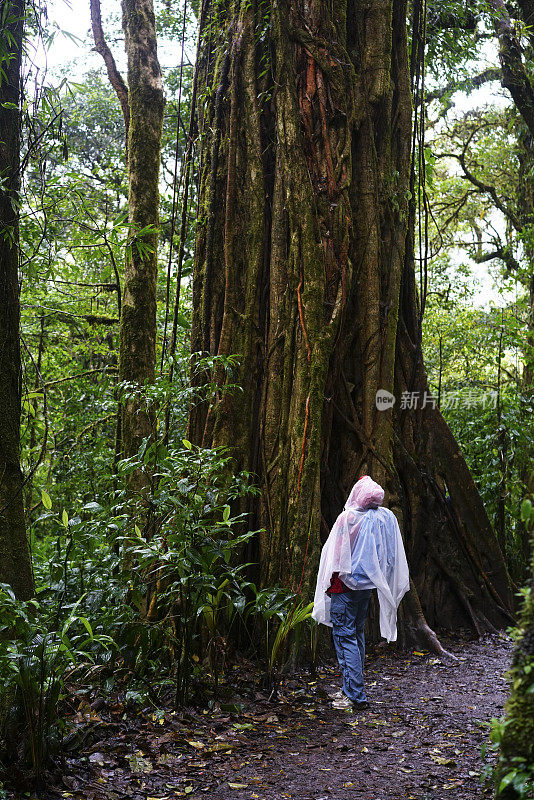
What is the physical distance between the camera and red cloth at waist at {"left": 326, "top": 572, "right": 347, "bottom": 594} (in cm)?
465

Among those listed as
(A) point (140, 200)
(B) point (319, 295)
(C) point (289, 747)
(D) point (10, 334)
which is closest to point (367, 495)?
(C) point (289, 747)

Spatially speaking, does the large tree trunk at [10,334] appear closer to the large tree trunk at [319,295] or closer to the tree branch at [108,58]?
the large tree trunk at [319,295]

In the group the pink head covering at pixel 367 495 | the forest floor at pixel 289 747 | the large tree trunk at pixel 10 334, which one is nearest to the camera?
the forest floor at pixel 289 747

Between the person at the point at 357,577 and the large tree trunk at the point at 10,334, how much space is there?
2013mm

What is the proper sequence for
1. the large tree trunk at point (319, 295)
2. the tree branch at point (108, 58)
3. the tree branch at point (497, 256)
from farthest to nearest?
the tree branch at point (497, 256) < the tree branch at point (108, 58) < the large tree trunk at point (319, 295)

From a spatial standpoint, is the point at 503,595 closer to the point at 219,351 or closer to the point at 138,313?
the point at 219,351

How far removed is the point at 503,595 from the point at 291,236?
406 centimetres

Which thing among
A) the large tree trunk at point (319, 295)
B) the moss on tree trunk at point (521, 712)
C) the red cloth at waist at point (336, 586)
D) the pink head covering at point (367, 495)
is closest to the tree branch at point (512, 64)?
the large tree trunk at point (319, 295)

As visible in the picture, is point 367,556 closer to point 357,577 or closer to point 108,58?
point 357,577

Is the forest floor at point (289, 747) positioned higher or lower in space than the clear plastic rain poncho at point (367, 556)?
lower

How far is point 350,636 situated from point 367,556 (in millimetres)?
532

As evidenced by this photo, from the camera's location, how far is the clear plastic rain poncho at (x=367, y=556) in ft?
15.1

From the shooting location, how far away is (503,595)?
702 cm

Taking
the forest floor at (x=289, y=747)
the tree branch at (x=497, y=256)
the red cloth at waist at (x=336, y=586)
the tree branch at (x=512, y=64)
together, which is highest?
the tree branch at (x=512, y=64)
